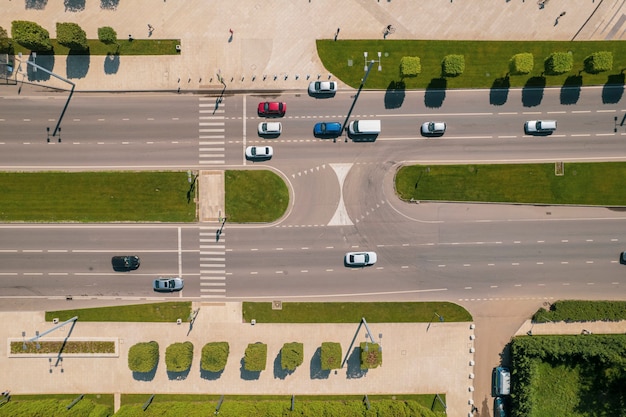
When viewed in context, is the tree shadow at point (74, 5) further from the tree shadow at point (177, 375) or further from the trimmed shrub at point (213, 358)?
the tree shadow at point (177, 375)

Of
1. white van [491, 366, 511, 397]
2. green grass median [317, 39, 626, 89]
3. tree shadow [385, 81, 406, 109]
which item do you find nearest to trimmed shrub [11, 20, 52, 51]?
green grass median [317, 39, 626, 89]

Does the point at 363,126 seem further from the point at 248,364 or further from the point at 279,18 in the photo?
the point at 248,364

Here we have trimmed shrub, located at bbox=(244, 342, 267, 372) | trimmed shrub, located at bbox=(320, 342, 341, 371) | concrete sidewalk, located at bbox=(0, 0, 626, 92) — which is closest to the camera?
trimmed shrub, located at bbox=(244, 342, 267, 372)

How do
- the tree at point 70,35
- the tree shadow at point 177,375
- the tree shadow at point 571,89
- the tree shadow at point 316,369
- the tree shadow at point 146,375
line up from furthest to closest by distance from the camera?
the tree shadow at point 316,369
the tree shadow at point 177,375
the tree shadow at point 146,375
the tree shadow at point 571,89
the tree at point 70,35

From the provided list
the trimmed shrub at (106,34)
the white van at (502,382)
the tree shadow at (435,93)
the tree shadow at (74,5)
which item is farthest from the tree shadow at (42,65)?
the white van at (502,382)

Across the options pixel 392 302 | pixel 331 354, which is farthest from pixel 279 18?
pixel 331 354

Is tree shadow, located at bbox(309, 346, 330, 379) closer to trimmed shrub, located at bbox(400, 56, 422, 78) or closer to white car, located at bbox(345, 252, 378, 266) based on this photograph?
white car, located at bbox(345, 252, 378, 266)
